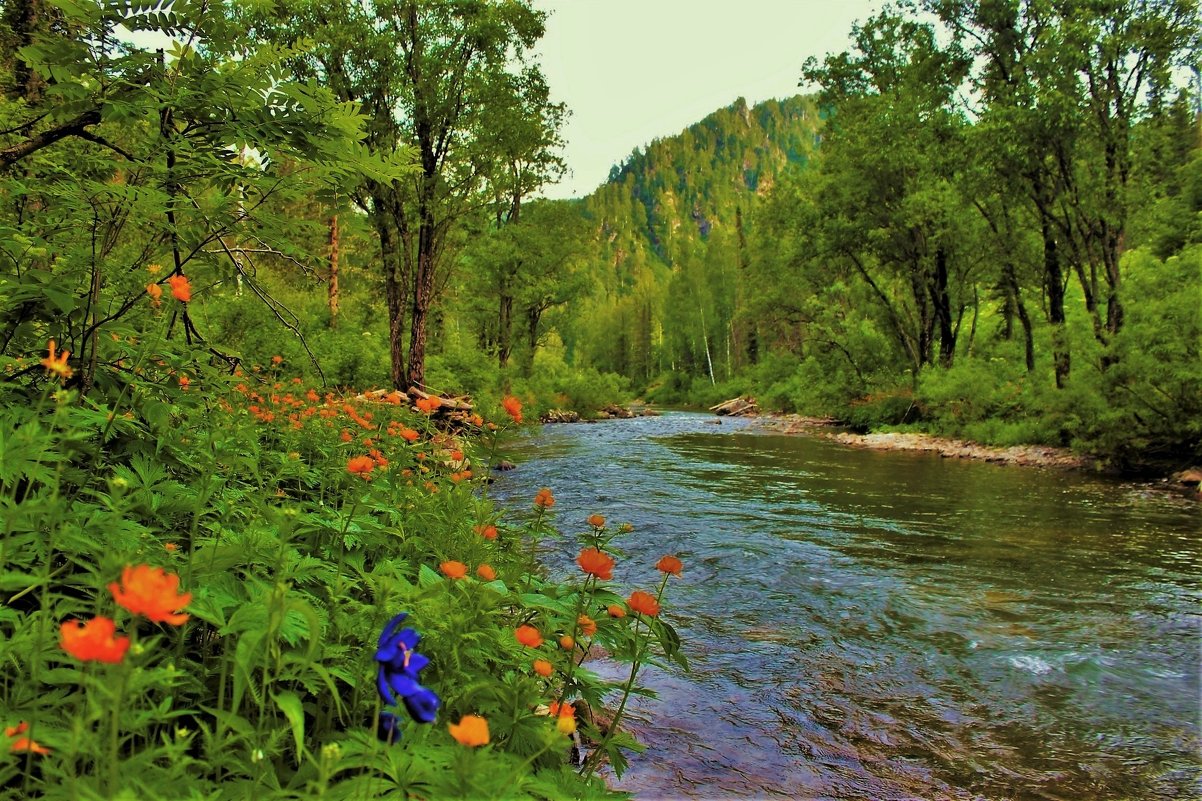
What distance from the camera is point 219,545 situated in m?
1.73

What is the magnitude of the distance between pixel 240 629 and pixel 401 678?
62 cm

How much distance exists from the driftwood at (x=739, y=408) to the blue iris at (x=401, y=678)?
35.1 m

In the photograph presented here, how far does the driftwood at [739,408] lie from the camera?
36.0 m

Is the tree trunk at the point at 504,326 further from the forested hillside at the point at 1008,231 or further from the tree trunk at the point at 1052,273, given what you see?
the tree trunk at the point at 1052,273

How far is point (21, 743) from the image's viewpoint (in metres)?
0.81

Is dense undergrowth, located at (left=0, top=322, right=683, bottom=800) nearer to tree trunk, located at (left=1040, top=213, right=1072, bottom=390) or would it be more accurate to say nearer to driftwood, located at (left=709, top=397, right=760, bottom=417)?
tree trunk, located at (left=1040, top=213, right=1072, bottom=390)

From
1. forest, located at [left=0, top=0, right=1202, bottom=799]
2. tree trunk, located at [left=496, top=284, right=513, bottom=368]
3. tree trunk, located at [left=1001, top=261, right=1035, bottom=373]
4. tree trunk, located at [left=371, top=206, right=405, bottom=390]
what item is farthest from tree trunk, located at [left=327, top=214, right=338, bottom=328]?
tree trunk, located at [left=1001, top=261, right=1035, bottom=373]

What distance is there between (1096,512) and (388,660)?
31.8 feet

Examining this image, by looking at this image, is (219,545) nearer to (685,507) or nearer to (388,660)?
(388,660)

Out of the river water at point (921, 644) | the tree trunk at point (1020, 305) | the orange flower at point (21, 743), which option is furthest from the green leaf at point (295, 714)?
the tree trunk at point (1020, 305)

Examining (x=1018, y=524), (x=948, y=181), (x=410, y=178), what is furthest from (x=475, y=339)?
(x=1018, y=524)

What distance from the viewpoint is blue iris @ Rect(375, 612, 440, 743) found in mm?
913

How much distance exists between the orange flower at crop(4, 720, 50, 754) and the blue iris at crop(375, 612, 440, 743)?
16.7 inches

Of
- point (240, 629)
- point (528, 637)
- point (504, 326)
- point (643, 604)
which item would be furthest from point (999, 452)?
point (504, 326)
